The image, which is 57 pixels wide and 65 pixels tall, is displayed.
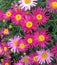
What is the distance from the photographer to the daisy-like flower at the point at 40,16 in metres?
1.62

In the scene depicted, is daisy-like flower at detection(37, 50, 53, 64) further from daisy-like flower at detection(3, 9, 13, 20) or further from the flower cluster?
daisy-like flower at detection(3, 9, 13, 20)

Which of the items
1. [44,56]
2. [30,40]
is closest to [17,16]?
[30,40]

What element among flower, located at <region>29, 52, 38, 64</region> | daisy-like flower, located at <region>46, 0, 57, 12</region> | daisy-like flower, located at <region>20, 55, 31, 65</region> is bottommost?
daisy-like flower, located at <region>20, 55, 31, 65</region>

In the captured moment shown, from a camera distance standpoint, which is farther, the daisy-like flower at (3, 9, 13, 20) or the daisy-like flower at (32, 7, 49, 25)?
the daisy-like flower at (3, 9, 13, 20)

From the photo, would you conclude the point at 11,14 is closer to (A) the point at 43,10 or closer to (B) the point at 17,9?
(B) the point at 17,9

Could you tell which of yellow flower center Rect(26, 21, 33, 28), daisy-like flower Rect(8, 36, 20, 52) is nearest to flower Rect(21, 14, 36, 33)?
yellow flower center Rect(26, 21, 33, 28)

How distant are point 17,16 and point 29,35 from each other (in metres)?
0.16

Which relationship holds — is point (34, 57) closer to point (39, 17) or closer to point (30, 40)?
point (30, 40)

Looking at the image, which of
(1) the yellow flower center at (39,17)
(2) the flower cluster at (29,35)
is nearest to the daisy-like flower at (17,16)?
(2) the flower cluster at (29,35)

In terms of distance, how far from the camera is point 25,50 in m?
1.67

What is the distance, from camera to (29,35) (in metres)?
1.63

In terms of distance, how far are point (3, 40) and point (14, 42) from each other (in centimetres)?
14

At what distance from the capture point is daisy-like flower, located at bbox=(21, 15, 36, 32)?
161 cm

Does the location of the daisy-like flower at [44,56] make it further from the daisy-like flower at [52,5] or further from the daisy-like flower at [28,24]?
the daisy-like flower at [52,5]
